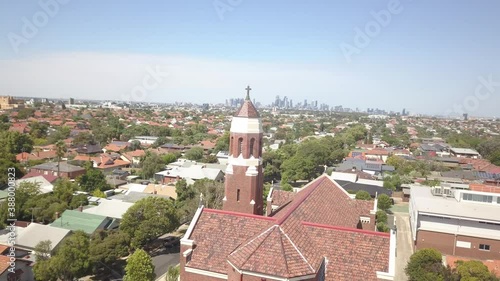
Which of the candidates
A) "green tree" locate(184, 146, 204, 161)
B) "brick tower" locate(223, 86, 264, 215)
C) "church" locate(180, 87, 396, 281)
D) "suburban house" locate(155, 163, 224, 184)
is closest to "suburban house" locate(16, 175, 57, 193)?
"suburban house" locate(155, 163, 224, 184)

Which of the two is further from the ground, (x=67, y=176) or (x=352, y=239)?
(x=352, y=239)

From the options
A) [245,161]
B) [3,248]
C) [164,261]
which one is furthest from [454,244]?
[3,248]

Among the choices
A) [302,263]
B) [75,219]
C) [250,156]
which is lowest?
[75,219]

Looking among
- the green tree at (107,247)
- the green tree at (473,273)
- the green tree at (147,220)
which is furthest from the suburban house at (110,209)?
the green tree at (473,273)

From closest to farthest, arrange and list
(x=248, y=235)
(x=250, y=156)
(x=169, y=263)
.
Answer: (x=248, y=235)
(x=250, y=156)
(x=169, y=263)

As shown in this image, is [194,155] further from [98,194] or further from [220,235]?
[220,235]

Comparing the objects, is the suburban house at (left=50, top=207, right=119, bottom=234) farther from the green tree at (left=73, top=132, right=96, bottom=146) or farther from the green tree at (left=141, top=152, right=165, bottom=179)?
the green tree at (left=73, top=132, right=96, bottom=146)

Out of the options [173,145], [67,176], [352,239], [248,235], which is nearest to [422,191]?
[352,239]

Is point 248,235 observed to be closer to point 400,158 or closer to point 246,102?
point 246,102
